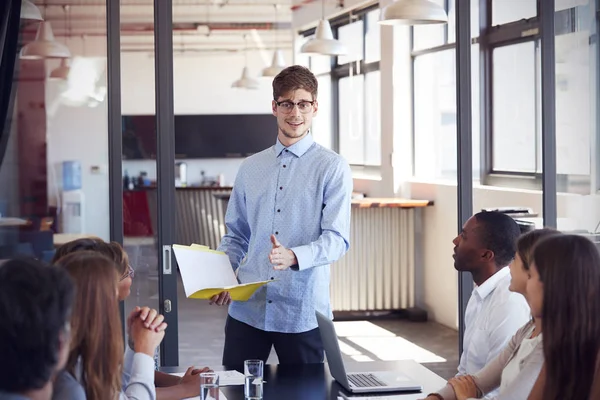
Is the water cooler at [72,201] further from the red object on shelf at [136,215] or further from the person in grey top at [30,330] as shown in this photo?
the person in grey top at [30,330]

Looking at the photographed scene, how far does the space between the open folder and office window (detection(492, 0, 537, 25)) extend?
280 centimetres

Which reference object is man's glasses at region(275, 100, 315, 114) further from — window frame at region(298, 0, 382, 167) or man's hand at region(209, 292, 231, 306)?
window frame at region(298, 0, 382, 167)

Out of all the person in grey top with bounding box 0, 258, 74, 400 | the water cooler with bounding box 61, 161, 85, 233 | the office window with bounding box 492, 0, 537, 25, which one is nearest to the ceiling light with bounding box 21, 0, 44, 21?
the water cooler with bounding box 61, 161, 85, 233

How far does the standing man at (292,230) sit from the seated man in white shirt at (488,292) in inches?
17.5

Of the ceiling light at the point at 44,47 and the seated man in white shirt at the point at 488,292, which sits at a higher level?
the ceiling light at the point at 44,47

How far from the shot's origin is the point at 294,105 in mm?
3121

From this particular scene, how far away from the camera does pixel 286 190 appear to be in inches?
127

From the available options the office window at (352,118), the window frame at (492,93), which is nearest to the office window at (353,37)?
the office window at (352,118)

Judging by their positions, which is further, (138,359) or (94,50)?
(94,50)

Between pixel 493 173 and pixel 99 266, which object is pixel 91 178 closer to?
pixel 99 266

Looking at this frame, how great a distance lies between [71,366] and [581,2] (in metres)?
3.78

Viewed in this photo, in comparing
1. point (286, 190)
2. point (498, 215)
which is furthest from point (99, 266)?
point (498, 215)

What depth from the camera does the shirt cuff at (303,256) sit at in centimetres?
298

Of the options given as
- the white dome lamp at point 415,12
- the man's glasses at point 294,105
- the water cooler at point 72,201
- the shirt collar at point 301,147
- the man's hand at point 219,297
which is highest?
the white dome lamp at point 415,12
